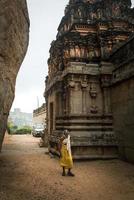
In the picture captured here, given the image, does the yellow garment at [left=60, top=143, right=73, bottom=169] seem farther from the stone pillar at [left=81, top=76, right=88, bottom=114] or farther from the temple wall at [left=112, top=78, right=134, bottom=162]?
the stone pillar at [left=81, top=76, right=88, bottom=114]

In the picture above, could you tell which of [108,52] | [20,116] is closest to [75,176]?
[108,52]

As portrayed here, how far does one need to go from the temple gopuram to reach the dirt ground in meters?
1.29

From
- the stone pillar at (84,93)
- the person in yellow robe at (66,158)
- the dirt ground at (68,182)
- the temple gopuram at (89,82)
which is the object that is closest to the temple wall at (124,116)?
the temple gopuram at (89,82)

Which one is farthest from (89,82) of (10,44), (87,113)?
(10,44)

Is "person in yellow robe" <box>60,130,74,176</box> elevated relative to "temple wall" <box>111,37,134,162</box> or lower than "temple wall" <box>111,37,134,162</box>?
lower

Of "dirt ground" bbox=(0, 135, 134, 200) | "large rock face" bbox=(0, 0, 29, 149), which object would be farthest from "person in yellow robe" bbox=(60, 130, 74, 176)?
"large rock face" bbox=(0, 0, 29, 149)

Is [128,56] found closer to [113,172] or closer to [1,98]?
[113,172]

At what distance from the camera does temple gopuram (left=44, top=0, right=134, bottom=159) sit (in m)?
10.4

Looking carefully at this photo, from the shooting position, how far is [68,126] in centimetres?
1083

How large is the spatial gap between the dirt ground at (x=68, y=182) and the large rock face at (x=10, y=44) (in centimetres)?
169

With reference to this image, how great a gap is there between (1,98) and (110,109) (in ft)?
23.2

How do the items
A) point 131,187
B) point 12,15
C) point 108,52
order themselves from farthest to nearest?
point 108,52, point 131,187, point 12,15

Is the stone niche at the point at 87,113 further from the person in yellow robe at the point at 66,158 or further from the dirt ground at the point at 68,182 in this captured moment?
the person in yellow robe at the point at 66,158

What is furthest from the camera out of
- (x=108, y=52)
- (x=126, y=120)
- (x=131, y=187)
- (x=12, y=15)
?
(x=108, y=52)
